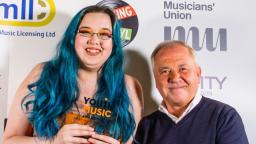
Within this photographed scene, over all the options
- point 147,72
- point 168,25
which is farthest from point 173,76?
point 168,25

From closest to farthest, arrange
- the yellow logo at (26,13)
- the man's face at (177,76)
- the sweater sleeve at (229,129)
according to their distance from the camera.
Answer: the sweater sleeve at (229,129) → the man's face at (177,76) → the yellow logo at (26,13)

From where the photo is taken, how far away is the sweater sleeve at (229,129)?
4.25 ft

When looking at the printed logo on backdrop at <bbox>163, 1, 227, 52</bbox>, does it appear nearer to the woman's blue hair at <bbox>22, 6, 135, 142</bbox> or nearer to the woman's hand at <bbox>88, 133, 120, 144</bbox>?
the woman's blue hair at <bbox>22, 6, 135, 142</bbox>

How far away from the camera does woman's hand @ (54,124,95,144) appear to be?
137 cm

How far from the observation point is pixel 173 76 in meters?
1.40

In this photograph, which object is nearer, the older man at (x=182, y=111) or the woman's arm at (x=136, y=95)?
the older man at (x=182, y=111)

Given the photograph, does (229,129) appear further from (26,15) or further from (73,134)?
(26,15)

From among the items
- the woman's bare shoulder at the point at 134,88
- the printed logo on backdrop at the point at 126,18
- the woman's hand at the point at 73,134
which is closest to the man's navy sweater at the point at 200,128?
the woman's bare shoulder at the point at 134,88

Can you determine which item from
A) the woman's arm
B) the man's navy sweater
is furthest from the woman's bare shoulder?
the man's navy sweater

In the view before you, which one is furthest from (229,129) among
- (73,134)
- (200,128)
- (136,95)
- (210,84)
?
(73,134)

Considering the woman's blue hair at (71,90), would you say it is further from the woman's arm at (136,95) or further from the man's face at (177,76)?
the man's face at (177,76)

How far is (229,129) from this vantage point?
4.32 feet

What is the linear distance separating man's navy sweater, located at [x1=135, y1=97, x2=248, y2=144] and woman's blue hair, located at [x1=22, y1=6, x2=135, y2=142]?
0.09 m

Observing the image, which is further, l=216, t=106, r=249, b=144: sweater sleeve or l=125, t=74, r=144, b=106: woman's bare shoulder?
l=125, t=74, r=144, b=106: woman's bare shoulder
